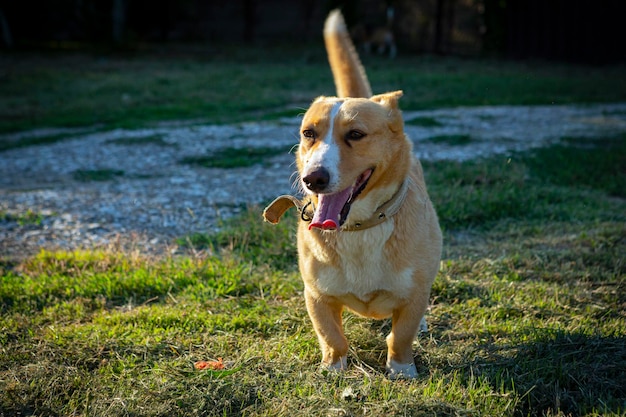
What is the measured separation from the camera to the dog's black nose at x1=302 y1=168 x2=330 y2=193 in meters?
2.92

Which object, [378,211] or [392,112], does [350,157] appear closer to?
[378,211]

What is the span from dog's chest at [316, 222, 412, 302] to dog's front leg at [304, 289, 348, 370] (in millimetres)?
116

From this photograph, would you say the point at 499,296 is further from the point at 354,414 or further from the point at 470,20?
the point at 470,20

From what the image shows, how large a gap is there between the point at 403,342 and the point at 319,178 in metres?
1.00

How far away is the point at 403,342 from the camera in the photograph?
10.8 ft

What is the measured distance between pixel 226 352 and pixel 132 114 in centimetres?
916

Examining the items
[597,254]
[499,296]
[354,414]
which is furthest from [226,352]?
[597,254]

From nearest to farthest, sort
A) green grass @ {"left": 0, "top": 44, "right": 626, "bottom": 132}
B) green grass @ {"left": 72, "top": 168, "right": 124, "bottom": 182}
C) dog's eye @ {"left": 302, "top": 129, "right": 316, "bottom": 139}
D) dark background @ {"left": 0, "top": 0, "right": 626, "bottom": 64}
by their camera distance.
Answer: dog's eye @ {"left": 302, "top": 129, "right": 316, "bottom": 139} < green grass @ {"left": 72, "top": 168, "right": 124, "bottom": 182} < green grass @ {"left": 0, "top": 44, "right": 626, "bottom": 132} < dark background @ {"left": 0, "top": 0, "right": 626, "bottom": 64}

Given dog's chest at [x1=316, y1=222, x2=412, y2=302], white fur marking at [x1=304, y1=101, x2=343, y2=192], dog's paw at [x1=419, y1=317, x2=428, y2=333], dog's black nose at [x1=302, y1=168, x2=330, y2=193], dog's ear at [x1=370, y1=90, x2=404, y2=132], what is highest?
dog's ear at [x1=370, y1=90, x2=404, y2=132]

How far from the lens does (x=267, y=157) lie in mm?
8133

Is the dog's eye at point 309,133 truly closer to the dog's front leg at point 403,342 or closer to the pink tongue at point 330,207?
the pink tongue at point 330,207

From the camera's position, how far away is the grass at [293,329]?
9.90 ft

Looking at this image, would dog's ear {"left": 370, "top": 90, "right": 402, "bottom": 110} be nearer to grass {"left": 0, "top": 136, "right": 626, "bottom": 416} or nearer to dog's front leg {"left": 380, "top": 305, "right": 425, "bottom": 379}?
dog's front leg {"left": 380, "top": 305, "right": 425, "bottom": 379}

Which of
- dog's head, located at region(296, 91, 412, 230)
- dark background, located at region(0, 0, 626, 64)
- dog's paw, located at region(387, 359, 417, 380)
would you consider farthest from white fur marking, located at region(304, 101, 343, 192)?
dark background, located at region(0, 0, 626, 64)
